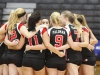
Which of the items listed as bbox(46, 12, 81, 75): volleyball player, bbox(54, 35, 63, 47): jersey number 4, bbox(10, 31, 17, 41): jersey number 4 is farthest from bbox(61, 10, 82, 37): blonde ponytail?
bbox(10, 31, 17, 41): jersey number 4

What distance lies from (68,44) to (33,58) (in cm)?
53

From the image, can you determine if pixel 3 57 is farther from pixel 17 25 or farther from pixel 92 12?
pixel 92 12

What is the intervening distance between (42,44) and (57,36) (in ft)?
0.75

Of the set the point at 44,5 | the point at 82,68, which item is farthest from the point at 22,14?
the point at 44,5

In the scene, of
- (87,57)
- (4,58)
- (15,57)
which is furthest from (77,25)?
(4,58)

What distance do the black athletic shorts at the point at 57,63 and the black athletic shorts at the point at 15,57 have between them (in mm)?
384

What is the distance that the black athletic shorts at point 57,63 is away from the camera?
294 cm

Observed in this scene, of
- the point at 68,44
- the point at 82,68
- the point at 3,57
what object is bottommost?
the point at 82,68

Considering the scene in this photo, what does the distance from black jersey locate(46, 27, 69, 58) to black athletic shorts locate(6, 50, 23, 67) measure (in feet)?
1.40

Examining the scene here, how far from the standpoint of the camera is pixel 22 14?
3062 millimetres

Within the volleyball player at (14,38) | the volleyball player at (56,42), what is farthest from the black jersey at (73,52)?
the volleyball player at (14,38)

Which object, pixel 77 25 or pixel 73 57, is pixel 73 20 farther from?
pixel 73 57

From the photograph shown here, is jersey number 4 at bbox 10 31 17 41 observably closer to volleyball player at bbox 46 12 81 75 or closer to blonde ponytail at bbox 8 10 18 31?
blonde ponytail at bbox 8 10 18 31

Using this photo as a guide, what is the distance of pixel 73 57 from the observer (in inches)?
122
